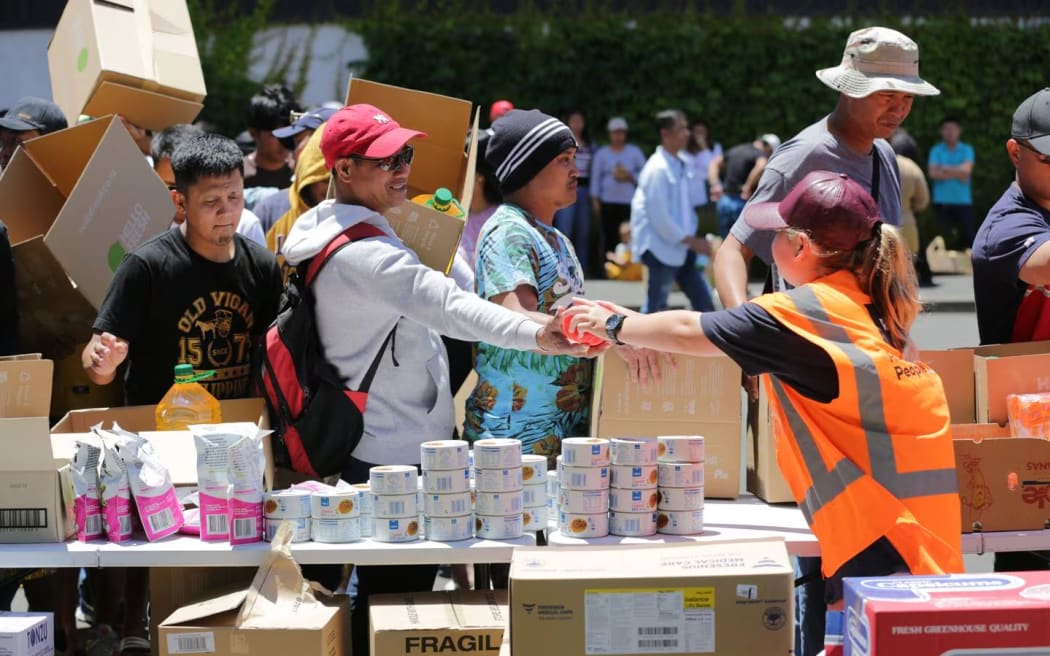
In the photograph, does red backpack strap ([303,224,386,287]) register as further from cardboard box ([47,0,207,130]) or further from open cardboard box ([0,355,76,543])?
cardboard box ([47,0,207,130])

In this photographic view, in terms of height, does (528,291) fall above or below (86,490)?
above

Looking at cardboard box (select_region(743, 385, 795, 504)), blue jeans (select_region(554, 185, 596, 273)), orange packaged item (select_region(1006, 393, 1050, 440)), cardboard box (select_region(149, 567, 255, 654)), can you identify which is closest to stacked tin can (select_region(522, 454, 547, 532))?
cardboard box (select_region(743, 385, 795, 504))

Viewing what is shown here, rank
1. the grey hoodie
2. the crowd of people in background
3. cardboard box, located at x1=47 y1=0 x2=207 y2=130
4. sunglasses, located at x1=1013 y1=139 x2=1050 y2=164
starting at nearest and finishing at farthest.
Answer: the crowd of people in background → the grey hoodie → sunglasses, located at x1=1013 y1=139 x2=1050 y2=164 → cardboard box, located at x1=47 y1=0 x2=207 y2=130

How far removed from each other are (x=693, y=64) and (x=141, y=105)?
13689mm

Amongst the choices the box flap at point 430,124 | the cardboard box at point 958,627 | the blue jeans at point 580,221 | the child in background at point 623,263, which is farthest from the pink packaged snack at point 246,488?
the blue jeans at point 580,221

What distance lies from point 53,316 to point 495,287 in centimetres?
183

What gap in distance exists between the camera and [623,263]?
16.0m

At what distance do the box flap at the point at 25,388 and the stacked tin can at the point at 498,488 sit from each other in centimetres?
127

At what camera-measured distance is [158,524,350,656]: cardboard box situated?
3.29m

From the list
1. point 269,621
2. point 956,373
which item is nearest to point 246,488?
point 269,621

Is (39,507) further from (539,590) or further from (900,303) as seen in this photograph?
(900,303)

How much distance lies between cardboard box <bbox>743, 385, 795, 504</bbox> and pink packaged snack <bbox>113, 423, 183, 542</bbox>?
170cm

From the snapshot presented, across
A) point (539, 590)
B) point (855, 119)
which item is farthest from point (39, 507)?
point (855, 119)

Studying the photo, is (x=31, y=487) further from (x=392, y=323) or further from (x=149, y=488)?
(x=392, y=323)
